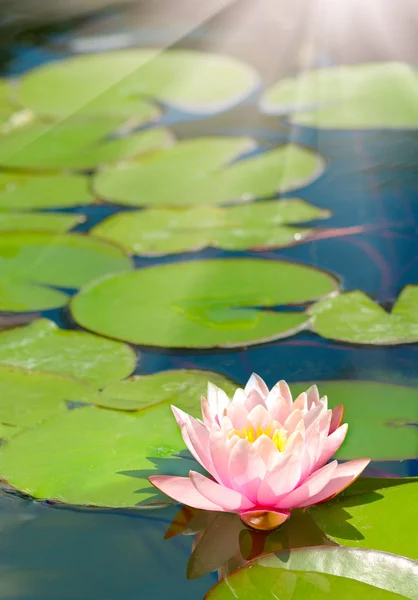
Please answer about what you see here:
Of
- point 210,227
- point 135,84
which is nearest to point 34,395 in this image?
point 210,227

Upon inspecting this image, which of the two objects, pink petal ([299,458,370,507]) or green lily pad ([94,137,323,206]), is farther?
green lily pad ([94,137,323,206])

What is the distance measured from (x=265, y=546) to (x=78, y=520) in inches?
9.6

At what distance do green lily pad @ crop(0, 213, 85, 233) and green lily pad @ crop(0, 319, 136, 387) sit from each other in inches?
19.2

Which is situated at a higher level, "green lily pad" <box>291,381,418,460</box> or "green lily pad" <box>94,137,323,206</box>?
"green lily pad" <box>291,381,418,460</box>

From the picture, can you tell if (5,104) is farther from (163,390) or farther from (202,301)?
(163,390)

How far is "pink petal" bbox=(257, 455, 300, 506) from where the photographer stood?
86 centimetres

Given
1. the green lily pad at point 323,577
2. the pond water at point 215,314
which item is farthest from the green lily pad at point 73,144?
the green lily pad at point 323,577

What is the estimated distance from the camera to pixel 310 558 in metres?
0.86

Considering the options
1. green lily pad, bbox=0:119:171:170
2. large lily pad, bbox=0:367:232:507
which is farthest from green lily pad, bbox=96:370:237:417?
green lily pad, bbox=0:119:171:170

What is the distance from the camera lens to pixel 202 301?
158 cm

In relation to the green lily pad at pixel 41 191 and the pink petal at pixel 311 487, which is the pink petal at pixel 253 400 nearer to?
the pink petal at pixel 311 487

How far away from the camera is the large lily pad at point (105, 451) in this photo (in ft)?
3.39

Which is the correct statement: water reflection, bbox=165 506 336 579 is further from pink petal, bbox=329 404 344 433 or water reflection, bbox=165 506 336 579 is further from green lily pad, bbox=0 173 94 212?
green lily pad, bbox=0 173 94 212

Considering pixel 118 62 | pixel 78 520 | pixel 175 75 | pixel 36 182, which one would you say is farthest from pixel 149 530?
pixel 118 62
